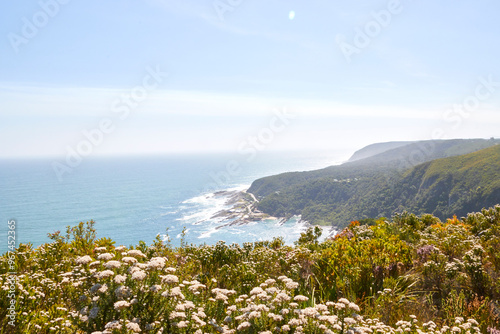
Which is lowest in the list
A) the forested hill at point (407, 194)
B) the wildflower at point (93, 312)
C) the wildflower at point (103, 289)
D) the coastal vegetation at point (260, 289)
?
the forested hill at point (407, 194)

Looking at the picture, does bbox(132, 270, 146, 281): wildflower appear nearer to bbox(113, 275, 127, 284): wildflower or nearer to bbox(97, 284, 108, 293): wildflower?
bbox(113, 275, 127, 284): wildflower

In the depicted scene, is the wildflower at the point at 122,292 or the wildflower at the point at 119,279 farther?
the wildflower at the point at 119,279

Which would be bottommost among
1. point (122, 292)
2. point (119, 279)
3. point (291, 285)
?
point (291, 285)

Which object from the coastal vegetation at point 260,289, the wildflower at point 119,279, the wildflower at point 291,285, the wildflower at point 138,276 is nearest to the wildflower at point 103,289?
the coastal vegetation at point 260,289

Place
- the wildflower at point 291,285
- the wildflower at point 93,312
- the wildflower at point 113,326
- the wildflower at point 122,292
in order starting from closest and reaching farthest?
the wildflower at point 113,326 → the wildflower at point 93,312 → the wildflower at point 122,292 → the wildflower at point 291,285

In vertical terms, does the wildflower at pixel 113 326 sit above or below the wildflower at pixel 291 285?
above

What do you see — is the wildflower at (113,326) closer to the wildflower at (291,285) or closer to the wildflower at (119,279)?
the wildflower at (119,279)

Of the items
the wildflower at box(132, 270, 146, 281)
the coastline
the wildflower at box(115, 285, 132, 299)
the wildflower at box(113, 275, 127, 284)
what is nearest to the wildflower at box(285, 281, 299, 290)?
the wildflower at box(132, 270, 146, 281)

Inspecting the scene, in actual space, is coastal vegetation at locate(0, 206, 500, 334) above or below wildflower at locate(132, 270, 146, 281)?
below

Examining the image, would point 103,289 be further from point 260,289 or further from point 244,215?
point 244,215

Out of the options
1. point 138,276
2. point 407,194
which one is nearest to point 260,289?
point 138,276
